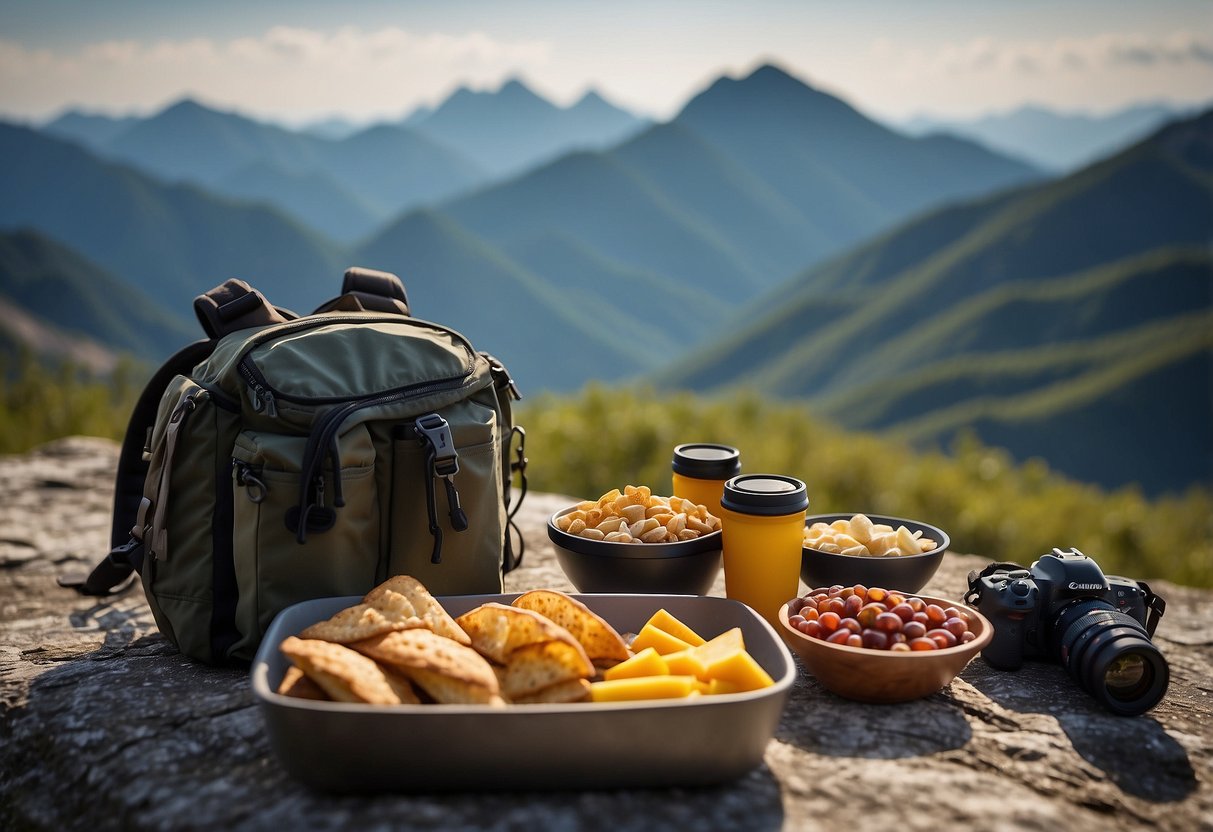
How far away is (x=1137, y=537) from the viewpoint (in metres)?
9.44

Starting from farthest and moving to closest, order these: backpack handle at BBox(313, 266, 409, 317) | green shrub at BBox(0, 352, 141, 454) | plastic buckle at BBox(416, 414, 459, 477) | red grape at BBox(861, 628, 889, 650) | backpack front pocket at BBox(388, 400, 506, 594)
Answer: green shrub at BBox(0, 352, 141, 454) < backpack handle at BBox(313, 266, 409, 317) < backpack front pocket at BBox(388, 400, 506, 594) < plastic buckle at BBox(416, 414, 459, 477) < red grape at BBox(861, 628, 889, 650)

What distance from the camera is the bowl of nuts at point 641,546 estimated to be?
265 centimetres


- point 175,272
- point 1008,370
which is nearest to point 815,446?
point 1008,370

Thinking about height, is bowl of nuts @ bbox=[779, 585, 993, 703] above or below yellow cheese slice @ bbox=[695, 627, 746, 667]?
below

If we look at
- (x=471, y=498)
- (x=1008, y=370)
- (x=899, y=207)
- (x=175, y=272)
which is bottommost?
(x=1008, y=370)

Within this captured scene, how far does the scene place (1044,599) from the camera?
8.61 feet

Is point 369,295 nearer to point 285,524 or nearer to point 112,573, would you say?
point 285,524

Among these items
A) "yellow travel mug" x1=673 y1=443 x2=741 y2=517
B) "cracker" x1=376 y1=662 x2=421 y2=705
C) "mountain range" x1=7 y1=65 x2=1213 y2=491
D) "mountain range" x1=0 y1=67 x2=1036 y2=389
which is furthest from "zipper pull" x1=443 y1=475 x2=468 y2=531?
"mountain range" x1=0 y1=67 x2=1036 y2=389

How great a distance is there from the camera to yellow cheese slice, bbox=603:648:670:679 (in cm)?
206

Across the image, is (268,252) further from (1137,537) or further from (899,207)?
(899,207)

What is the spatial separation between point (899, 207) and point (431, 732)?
206006 mm

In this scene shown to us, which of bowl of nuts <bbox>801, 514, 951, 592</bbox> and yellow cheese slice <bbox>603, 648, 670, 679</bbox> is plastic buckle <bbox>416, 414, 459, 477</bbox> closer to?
yellow cheese slice <bbox>603, 648, 670, 679</bbox>

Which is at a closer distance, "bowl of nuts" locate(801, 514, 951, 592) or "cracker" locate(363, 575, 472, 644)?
"cracker" locate(363, 575, 472, 644)

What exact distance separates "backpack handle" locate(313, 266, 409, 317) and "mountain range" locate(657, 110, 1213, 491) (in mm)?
46615
